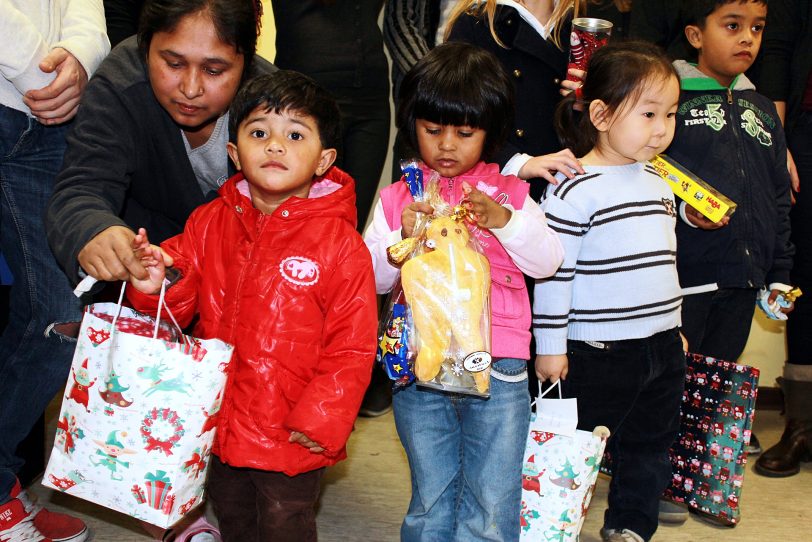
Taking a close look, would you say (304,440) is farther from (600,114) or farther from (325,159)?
(600,114)

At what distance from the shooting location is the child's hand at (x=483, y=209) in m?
1.89

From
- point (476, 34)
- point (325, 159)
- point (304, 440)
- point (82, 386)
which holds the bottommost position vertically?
point (304, 440)

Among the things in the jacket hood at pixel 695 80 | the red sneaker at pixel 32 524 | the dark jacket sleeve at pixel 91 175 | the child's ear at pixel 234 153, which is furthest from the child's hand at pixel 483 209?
the red sneaker at pixel 32 524

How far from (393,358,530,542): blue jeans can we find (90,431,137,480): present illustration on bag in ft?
2.25

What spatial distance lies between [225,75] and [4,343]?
0.96 metres

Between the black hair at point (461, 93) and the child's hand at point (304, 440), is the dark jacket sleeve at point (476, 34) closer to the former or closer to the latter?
the black hair at point (461, 93)

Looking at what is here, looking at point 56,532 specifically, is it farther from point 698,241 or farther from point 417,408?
point 698,241

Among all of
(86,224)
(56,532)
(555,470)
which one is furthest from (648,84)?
(56,532)

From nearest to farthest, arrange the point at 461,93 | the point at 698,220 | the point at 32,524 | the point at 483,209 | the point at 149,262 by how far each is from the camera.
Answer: the point at 149,262, the point at 483,209, the point at 461,93, the point at 32,524, the point at 698,220


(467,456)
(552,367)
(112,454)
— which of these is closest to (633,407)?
(552,367)

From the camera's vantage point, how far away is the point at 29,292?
7.32 ft

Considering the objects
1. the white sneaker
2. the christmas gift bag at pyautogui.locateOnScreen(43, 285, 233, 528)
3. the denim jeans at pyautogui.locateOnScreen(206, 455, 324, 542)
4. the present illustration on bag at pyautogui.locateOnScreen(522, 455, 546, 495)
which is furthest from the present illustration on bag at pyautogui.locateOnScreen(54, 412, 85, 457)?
the white sneaker

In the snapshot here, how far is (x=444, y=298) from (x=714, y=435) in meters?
1.26

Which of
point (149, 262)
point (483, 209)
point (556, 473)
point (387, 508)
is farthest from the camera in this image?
point (387, 508)
